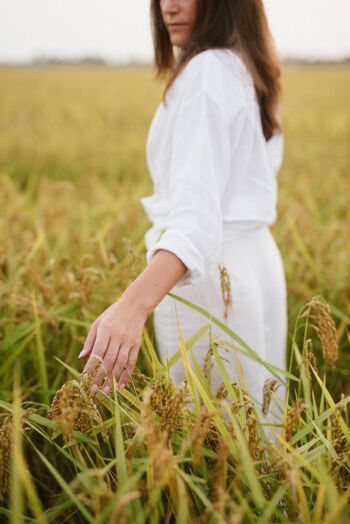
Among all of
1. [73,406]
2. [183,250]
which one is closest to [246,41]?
[183,250]

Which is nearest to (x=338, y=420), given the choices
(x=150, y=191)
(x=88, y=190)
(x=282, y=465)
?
(x=282, y=465)

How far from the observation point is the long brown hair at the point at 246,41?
1.18m

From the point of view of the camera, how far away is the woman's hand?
889 millimetres

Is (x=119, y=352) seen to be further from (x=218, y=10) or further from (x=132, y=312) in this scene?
(x=218, y=10)

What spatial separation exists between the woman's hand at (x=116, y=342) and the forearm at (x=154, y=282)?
1 cm

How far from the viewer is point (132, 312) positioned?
0.91m

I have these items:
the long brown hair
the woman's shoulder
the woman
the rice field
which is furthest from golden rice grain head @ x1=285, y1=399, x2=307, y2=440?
the long brown hair

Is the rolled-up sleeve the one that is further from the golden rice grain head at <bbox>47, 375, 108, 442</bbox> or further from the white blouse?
the golden rice grain head at <bbox>47, 375, 108, 442</bbox>

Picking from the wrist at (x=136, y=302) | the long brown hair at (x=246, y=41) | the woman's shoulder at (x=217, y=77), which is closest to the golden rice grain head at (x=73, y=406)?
the wrist at (x=136, y=302)

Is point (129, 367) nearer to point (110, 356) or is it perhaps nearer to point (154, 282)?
point (110, 356)

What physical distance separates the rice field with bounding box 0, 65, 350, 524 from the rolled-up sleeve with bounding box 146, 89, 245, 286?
192mm

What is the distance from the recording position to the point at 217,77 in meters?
1.08

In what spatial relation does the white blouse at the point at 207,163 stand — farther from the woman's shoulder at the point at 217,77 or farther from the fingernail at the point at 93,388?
the fingernail at the point at 93,388

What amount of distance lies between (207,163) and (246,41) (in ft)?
1.35
